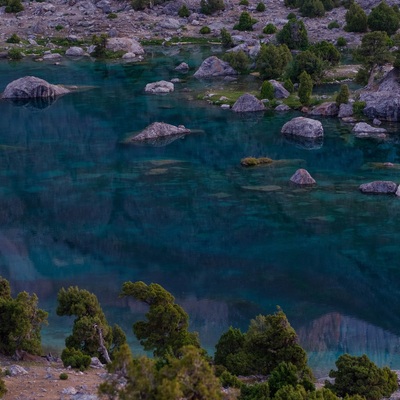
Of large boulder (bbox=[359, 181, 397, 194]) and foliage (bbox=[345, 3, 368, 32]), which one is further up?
foliage (bbox=[345, 3, 368, 32])

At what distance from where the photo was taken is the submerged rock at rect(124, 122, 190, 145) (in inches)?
2559

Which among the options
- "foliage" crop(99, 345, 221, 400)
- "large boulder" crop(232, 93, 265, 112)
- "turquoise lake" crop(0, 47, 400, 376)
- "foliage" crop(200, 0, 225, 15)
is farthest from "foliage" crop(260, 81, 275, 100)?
"foliage" crop(99, 345, 221, 400)

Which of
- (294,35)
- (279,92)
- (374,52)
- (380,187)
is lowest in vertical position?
(380,187)

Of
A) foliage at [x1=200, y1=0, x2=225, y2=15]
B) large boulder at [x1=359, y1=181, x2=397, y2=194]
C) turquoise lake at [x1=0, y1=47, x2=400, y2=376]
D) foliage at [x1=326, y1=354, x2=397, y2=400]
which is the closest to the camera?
foliage at [x1=326, y1=354, x2=397, y2=400]

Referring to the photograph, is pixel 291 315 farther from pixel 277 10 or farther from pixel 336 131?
pixel 277 10

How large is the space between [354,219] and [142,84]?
150 ft

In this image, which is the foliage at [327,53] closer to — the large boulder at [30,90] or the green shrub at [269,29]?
the green shrub at [269,29]

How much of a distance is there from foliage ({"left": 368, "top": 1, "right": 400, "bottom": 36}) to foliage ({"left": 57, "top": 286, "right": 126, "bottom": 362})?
81929 mm

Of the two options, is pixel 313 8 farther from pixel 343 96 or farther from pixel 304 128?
pixel 304 128

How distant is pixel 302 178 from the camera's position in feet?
172

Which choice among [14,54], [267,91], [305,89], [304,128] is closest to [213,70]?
[267,91]

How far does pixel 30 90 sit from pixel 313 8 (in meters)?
52.4

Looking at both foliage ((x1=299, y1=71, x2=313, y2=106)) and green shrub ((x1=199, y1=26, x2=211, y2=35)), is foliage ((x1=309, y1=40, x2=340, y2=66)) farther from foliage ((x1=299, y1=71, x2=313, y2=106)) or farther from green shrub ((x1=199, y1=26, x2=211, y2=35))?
green shrub ((x1=199, y1=26, x2=211, y2=35))

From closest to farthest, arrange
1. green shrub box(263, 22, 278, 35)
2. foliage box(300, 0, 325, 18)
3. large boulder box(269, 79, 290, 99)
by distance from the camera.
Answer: large boulder box(269, 79, 290, 99)
green shrub box(263, 22, 278, 35)
foliage box(300, 0, 325, 18)
